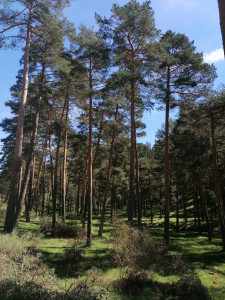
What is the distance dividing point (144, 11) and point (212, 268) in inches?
603

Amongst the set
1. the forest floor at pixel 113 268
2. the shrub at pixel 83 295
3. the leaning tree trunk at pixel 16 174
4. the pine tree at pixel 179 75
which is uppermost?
the pine tree at pixel 179 75

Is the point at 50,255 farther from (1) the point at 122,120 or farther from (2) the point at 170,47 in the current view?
(2) the point at 170,47

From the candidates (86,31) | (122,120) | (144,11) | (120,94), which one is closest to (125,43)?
(144,11)

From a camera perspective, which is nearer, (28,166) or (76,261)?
(76,261)

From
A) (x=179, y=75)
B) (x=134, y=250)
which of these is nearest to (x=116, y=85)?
(x=179, y=75)

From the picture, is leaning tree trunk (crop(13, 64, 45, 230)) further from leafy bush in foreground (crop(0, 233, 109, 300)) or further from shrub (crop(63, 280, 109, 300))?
shrub (crop(63, 280, 109, 300))

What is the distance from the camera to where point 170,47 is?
15.0m

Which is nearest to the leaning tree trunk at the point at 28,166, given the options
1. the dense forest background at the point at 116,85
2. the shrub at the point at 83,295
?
the dense forest background at the point at 116,85

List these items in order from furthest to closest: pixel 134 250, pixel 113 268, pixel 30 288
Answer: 1. pixel 113 268
2. pixel 134 250
3. pixel 30 288

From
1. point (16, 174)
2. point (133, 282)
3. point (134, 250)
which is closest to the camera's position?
point (133, 282)

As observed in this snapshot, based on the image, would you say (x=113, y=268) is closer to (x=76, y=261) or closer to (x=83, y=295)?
(x=76, y=261)

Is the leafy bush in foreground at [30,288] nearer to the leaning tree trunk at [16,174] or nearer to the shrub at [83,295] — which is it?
the shrub at [83,295]

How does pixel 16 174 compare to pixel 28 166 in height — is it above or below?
below

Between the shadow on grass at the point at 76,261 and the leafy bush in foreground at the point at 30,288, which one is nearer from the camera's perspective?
the leafy bush in foreground at the point at 30,288
